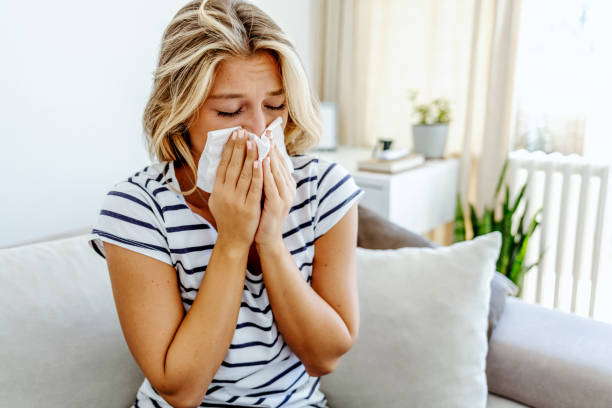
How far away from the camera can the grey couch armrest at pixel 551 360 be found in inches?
42.3

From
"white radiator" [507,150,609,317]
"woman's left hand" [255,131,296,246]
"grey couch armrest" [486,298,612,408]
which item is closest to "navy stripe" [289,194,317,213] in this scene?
"woman's left hand" [255,131,296,246]

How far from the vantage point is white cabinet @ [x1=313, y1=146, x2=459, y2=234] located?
2.03 m

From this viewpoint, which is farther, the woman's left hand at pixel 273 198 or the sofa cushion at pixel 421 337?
the sofa cushion at pixel 421 337

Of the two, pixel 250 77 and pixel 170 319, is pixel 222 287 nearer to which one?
pixel 170 319

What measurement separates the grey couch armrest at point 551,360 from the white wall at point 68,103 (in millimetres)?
1288

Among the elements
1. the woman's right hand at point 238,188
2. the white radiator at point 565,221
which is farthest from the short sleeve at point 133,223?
the white radiator at point 565,221

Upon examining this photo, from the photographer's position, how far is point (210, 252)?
92cm

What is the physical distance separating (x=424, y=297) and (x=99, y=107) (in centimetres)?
118

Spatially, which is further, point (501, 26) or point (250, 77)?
point (501, 26)

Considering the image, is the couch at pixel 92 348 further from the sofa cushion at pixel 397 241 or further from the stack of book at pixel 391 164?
the stack of book at pixel 391 164

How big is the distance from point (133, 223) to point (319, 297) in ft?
1.08

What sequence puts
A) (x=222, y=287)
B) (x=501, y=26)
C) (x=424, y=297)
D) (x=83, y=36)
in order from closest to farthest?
(x=222, y=287) → (x=424, y=297) → (x=83, y=36) → (x=501, y=26)

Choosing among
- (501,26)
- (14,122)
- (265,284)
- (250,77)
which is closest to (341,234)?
(265,284)

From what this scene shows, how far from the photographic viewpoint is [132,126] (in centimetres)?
184
